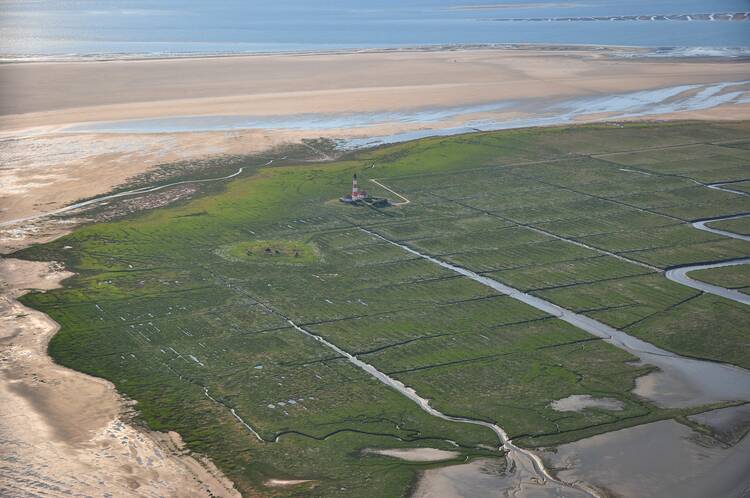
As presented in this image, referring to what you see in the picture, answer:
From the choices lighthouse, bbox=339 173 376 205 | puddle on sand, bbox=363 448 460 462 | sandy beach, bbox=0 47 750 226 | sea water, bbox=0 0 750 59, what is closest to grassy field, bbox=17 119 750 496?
puddle on sand, bbox=363 448 460 462

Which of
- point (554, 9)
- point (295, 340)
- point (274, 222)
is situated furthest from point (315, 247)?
point (554, 9)

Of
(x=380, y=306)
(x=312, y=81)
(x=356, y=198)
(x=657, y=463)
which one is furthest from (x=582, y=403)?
(x=312, y=81)

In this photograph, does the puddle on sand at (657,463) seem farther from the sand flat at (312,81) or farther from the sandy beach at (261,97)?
the sand flat at (312,81)

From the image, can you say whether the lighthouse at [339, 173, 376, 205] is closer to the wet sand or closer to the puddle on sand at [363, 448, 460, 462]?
the wet sand

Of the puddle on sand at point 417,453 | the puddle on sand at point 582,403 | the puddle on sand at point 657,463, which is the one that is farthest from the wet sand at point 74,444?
the puddle on sand at point 582,403

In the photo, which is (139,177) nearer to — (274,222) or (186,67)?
(274,222)
